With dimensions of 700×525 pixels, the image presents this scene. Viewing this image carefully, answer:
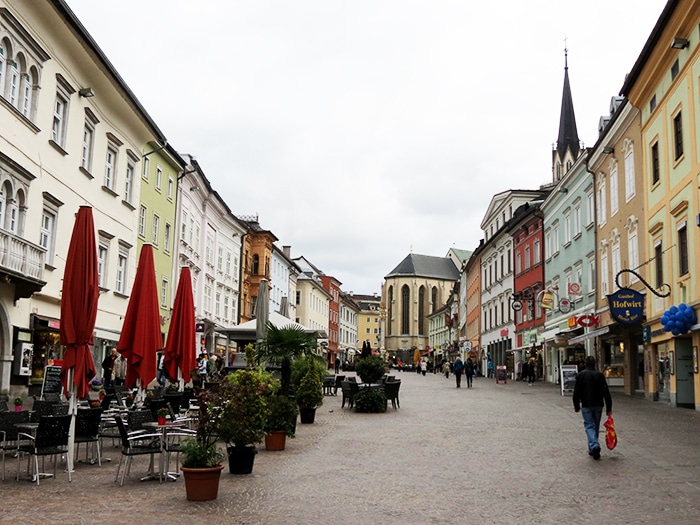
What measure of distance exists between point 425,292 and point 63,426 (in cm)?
11549

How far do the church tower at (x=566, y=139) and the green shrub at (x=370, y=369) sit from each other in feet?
166

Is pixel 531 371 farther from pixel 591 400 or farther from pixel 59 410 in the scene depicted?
pixel 59 410

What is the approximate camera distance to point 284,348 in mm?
17484

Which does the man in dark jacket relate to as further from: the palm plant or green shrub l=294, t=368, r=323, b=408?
the palm plant

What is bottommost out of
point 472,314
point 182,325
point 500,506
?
point 500,506

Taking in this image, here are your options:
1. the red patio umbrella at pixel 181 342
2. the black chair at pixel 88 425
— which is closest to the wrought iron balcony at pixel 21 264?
the red patio umbrella at pixel 181 342

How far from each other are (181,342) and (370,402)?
655cm

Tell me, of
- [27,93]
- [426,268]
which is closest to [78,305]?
[27,93]

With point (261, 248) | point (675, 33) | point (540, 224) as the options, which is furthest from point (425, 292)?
point (675, 33)

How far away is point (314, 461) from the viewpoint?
11.5m

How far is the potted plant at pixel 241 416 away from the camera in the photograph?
9258 mm

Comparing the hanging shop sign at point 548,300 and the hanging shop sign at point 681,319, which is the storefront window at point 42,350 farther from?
the hanging shop sign at point 548,300

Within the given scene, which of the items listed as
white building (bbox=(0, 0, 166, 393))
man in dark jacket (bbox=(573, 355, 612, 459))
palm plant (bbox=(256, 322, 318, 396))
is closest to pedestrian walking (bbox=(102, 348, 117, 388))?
white building (bbox=(0, 0, 166, 393))

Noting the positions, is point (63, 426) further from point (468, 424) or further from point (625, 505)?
point (468, 424)
